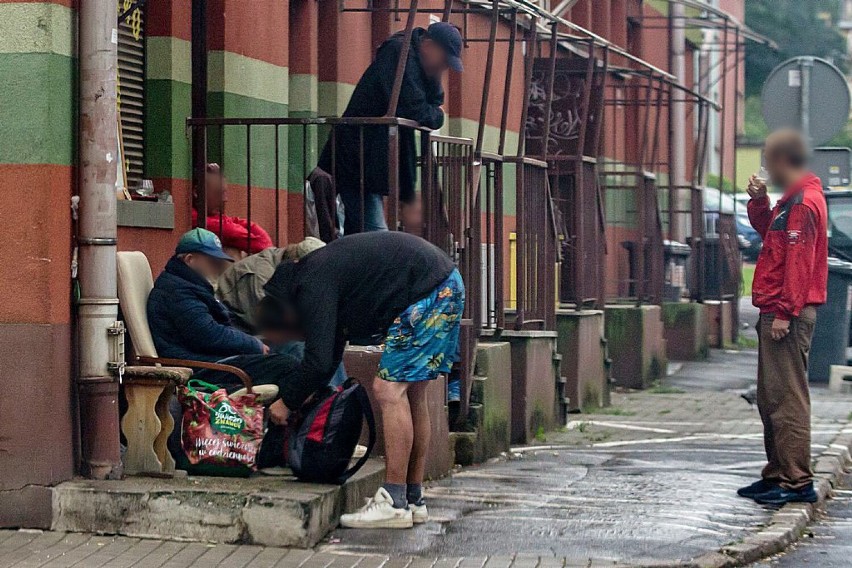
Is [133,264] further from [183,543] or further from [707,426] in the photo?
[707,426]

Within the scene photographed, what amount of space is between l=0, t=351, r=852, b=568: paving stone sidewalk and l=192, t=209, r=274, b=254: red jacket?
1.68m

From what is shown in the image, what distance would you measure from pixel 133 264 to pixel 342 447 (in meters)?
1.45

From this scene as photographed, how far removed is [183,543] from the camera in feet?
23.2

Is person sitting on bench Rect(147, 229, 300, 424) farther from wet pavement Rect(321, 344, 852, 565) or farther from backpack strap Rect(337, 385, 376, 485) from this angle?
wet pavement Rect(321, 344, 852, 565)

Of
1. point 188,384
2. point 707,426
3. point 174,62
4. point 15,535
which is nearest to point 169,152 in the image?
point 174,62

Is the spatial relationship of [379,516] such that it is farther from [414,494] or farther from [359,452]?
[359,452]

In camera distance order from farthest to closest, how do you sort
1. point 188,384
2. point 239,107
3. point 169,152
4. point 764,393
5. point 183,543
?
point 239,107 → point 169,152 → point 764,393 → point 188,384 → point 183,543

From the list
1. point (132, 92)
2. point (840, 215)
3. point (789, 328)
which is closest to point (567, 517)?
point (789, 328)

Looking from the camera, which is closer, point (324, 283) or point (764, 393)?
point (324, 283)

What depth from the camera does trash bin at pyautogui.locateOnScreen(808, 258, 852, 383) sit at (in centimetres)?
1586

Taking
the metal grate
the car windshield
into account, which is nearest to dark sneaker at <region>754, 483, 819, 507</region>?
the metal grate

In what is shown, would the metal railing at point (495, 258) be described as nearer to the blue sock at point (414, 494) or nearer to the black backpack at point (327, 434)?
the blue sock at point (414, 494)

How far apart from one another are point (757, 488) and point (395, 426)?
7.55 feet

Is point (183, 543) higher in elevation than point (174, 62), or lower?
lower
